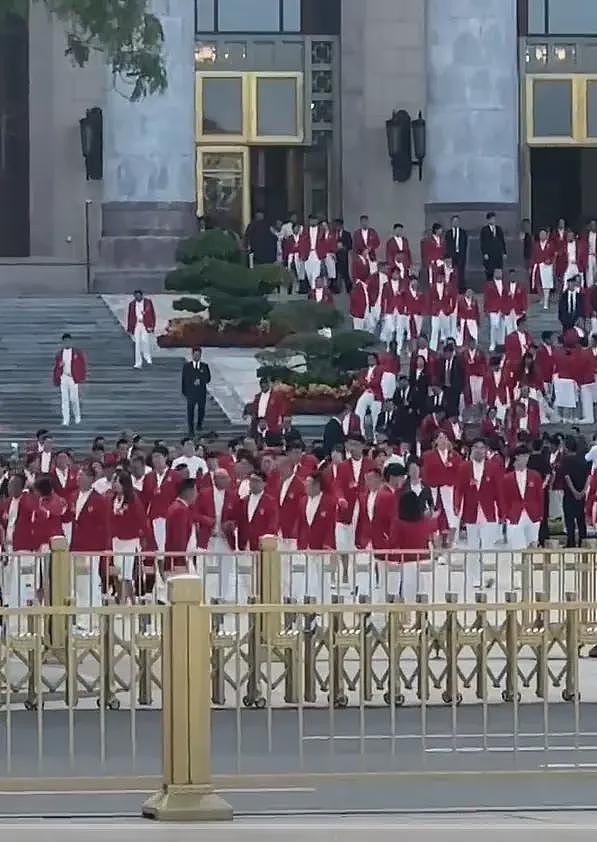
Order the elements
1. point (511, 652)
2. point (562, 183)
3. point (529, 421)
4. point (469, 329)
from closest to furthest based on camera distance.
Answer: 1. point (511, 652)
2. point (529, 421)
3. point (469, 329)
4. point (562, 183)

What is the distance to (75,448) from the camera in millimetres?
30453

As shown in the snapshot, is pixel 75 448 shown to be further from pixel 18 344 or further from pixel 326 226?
pixel 326 226

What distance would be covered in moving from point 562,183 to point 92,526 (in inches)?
1082

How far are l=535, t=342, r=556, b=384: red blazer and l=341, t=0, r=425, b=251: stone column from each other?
12.7 metres

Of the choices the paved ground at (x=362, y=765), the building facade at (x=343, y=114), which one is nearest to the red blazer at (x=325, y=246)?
the building facade at (x=343, y=114)

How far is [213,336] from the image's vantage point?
1385 inches

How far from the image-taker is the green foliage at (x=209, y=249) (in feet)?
117

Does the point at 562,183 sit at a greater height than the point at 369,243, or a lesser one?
greater

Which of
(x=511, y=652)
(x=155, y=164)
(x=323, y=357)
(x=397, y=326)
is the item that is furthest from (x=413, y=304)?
(x=511, y=652)

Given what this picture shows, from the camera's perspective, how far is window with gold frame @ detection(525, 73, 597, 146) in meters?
44.8

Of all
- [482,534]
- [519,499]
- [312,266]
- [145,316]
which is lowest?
[482,534]

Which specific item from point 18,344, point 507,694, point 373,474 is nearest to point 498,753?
point 507,694

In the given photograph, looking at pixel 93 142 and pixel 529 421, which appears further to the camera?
pixel 93 142

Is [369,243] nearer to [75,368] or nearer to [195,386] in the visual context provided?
[195,386]
